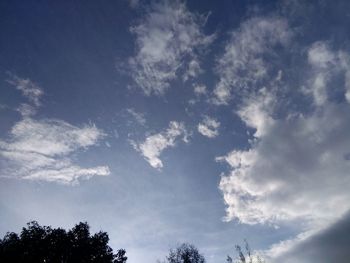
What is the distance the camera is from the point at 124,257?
54000 mm

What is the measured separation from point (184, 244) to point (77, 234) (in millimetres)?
36396

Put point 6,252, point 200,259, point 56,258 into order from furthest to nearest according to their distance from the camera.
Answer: point 200,259
point 56,258
point 6,252

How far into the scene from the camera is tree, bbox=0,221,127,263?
148ft

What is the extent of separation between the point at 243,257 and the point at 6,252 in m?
53.6

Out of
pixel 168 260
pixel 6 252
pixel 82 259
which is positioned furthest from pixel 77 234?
pixel 168 260

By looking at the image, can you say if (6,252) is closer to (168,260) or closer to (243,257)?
(168,260)

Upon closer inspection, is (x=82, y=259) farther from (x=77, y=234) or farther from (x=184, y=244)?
(x=184, y=244)

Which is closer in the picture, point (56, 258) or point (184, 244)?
point (56, 258)

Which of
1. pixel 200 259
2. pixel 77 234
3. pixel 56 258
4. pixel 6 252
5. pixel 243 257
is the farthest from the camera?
pixel 200 259

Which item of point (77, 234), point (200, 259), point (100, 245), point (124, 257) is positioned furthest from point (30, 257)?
point (200, 259)

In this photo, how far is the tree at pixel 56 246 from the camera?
148 feet

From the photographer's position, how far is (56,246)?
48438 millimetres

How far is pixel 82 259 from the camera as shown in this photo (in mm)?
48844

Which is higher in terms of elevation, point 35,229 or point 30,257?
point 35,229
